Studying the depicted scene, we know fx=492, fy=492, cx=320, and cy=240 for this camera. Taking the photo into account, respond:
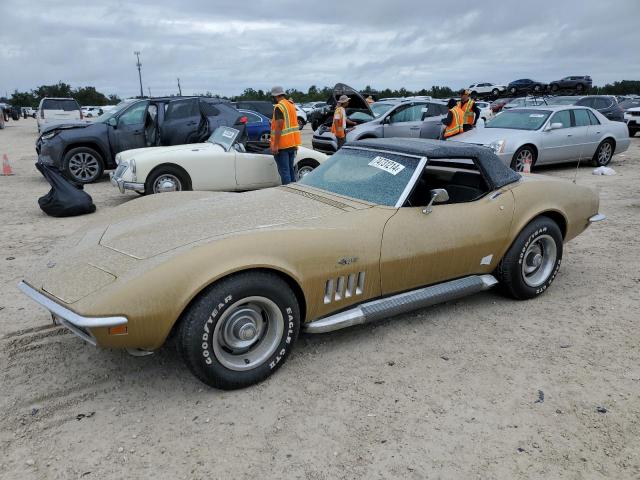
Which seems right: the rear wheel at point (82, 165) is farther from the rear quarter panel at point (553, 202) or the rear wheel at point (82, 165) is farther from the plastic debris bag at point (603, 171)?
the plastic debris bag at point (603, 171)

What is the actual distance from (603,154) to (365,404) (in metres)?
11.6

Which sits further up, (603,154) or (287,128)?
(287,128)

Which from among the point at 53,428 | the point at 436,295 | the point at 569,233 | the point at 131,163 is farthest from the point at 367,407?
the point at 131,163

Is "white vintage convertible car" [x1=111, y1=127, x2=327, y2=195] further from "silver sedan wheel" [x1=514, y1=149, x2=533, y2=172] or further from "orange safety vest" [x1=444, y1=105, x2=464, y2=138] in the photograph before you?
"silver sedan wheel" [x1=514, y1=149, x2=533, y2=172]

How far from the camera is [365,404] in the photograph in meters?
2.88

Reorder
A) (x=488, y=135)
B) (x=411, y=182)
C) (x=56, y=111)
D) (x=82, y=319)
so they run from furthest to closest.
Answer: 1. (x=56, y=111)
2. (x=488, y=135)
3. (x=411, y=182)
4. (x=82, y=319)

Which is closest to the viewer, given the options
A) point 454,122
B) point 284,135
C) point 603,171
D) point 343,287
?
point 343,287

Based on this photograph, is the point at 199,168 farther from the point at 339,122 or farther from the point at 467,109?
the point at 467,109

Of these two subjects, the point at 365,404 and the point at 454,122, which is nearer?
the point at 365,404

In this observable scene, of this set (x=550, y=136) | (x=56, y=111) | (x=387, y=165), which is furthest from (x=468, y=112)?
(x=56, y=111)

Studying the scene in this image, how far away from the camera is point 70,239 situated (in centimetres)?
353

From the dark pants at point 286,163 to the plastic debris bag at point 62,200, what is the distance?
293cm

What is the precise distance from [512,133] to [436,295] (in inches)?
306

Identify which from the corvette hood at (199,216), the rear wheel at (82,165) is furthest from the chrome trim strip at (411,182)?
the rear wheel at (82,165)
